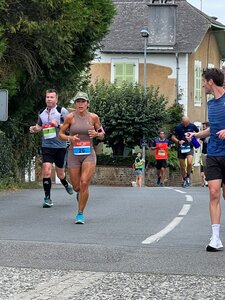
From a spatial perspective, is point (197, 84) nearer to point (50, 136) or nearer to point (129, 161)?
point (129, 161)

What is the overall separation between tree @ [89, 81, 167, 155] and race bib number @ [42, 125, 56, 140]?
83.9ft

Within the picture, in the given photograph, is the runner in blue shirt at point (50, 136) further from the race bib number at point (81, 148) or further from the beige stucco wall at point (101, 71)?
the beige stucco wall at point (101, 71)

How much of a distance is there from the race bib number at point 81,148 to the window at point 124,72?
33.7m

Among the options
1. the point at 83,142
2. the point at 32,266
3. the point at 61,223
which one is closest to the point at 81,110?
the point at 83,142

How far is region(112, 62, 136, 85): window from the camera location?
45531 mm

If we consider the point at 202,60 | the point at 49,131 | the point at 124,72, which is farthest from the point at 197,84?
the point at 49,131

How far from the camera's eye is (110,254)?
8.84 m

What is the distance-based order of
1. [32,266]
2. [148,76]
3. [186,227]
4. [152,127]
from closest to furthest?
[32,266]
[186,227]
[152,127]
[148,76]

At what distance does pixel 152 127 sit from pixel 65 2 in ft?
73.6

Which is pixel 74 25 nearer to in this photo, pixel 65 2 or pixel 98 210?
pixel 65 2

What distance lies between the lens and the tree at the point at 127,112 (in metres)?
40.3

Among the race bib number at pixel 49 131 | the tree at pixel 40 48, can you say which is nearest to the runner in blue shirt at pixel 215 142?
the race bib number at pixel 49 131

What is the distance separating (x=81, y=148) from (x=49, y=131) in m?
2.31

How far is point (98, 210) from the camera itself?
1392 centimetres
